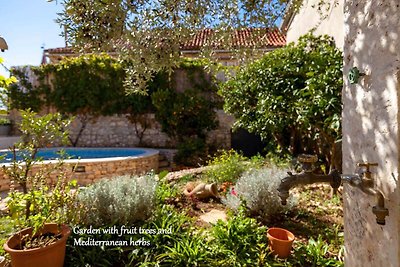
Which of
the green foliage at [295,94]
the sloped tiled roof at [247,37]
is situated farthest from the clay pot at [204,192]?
the sloped tiled roof at [247,37]

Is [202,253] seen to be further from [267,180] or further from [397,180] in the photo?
[397,180]

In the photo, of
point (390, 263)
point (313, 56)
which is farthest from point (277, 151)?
point (390, 263)

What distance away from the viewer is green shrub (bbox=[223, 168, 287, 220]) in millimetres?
3311

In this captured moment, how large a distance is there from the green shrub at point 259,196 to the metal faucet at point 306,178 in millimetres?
1885

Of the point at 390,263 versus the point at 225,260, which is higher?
the point at 390,263

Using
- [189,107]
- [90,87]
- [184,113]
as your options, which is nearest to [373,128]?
[189,107]

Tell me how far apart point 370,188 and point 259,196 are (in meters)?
2.25

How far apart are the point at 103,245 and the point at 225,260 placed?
1359 millimetres

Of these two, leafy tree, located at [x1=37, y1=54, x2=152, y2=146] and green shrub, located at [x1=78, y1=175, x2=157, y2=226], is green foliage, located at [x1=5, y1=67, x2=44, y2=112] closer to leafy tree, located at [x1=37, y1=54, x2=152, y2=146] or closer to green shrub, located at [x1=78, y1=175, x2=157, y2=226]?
leafy tree, located at [x1=37, y1=54, x2=152, y2=146]

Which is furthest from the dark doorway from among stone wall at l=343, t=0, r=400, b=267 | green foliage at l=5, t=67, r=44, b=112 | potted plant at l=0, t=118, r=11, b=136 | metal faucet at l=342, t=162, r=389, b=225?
potted plant at l=0, t=118, r=11, b=136

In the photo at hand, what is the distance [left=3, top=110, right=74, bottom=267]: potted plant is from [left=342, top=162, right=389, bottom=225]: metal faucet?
257 centimetres

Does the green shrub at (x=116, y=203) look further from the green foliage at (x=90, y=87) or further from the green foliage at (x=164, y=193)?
the green foliage at (x=90, y=87)

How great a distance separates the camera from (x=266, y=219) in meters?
3.35

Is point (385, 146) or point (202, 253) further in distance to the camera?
point (202, 253)
